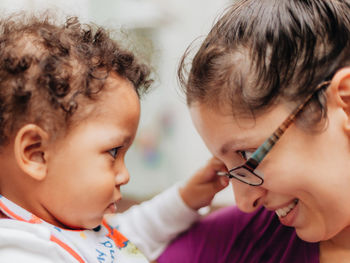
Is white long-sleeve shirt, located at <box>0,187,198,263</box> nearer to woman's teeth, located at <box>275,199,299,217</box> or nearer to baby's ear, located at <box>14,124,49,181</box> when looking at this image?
baby's ear, located at <box>14,124,49,181</box>

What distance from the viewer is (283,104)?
826 millimetres

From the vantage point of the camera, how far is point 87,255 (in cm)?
88

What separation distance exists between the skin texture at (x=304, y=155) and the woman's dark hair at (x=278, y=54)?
3 centimetres

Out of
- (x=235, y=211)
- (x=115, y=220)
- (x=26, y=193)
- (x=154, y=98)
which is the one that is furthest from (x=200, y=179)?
(x=154, y=98)

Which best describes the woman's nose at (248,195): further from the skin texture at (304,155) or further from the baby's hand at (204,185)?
the baby's hand at (204,185)

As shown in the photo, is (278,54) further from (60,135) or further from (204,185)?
(204,185)

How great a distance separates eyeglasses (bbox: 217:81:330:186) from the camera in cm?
81

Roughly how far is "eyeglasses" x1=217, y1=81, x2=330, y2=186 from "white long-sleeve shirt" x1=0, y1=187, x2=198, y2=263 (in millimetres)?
331

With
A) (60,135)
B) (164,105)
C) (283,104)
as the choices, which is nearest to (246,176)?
(283,104)

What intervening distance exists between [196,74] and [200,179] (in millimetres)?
428

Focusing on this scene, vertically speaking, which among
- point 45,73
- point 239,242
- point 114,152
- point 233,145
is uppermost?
point 45,73

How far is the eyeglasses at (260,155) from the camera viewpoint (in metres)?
0.81

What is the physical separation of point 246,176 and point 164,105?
1954 millimetres

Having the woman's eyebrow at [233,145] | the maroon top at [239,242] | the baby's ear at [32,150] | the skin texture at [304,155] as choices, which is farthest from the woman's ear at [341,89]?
the baby's ear at [32,150]
